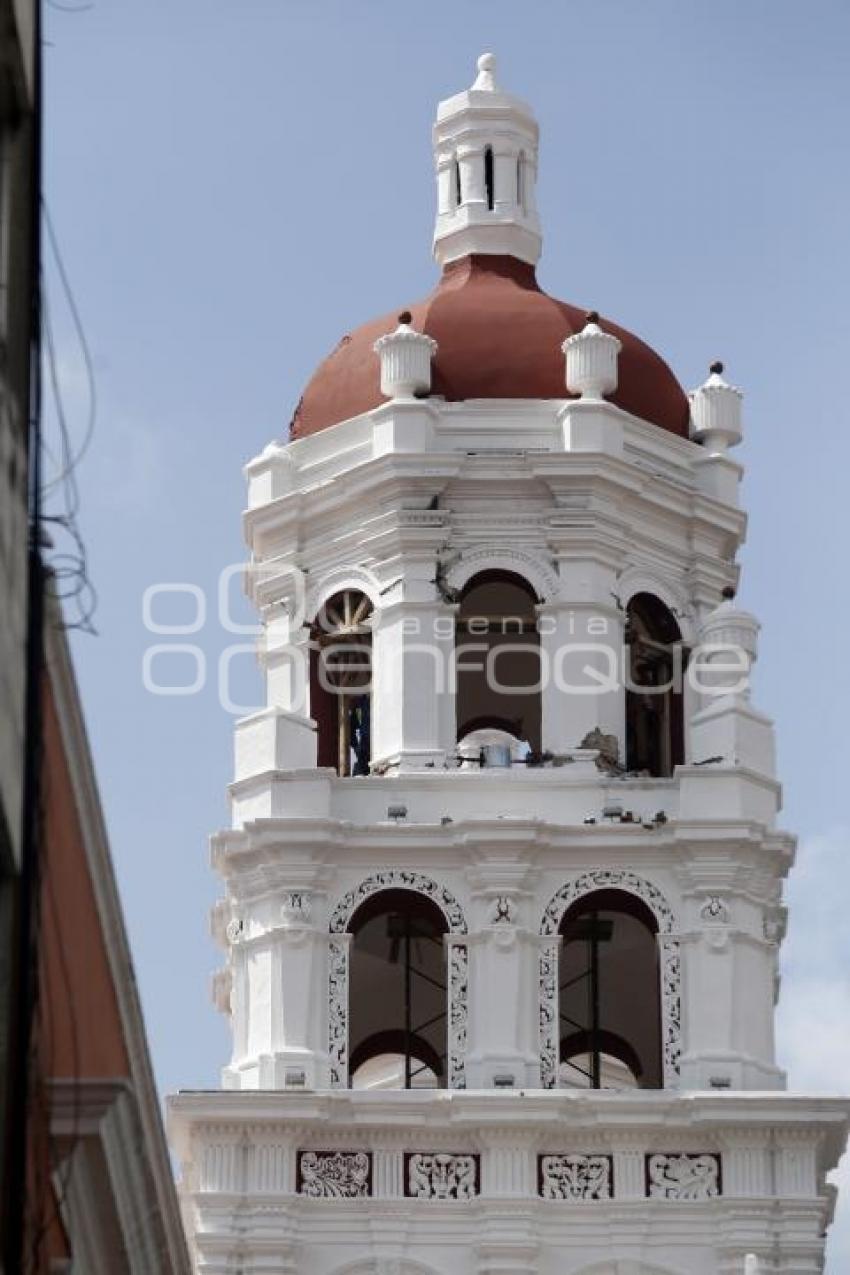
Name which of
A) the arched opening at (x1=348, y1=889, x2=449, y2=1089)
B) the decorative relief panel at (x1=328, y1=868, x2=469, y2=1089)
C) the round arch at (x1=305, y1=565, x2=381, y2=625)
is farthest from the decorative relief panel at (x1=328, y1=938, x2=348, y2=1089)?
the round arch at (x1=305, y1=565, x2=381, y2=625)

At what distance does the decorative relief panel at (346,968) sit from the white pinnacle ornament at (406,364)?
6195 mm

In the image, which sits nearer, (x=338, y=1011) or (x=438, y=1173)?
(x=438, y=1173)

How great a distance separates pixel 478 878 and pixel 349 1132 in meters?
3.29

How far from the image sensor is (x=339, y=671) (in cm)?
5069

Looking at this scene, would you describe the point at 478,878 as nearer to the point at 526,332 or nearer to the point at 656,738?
the point at 656,738

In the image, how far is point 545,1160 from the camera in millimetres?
46438

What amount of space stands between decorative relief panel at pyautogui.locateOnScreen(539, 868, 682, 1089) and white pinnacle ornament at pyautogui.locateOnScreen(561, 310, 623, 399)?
6.25m

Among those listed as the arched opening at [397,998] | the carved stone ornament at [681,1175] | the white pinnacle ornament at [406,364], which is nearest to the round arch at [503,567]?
the white pinnacle ornament at [406,364]

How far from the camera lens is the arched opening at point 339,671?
50.4 meters

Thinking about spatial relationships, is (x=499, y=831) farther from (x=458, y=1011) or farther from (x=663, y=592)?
(x=663, y=592)

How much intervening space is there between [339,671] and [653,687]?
3594 millimetres

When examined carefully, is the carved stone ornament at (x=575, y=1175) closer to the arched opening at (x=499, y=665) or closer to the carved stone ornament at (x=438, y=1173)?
the carved stone ornament at (x=438, y=1173)

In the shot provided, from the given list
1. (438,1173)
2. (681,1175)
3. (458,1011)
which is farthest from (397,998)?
(681,1175)

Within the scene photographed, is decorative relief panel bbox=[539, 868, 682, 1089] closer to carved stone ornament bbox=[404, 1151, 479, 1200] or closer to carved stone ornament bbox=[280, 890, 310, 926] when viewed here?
carved stone ornament bbox=[404, 1151, 479, 1200]
